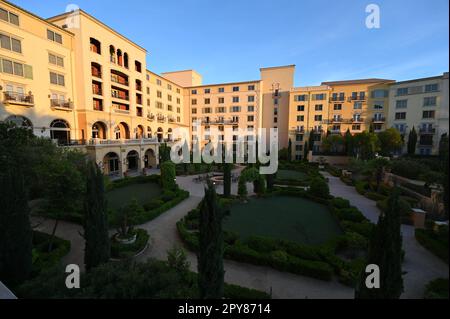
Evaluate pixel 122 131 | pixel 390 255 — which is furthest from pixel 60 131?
pixel 390 255

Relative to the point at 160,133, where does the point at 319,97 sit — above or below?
above

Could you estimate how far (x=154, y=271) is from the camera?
22.9 feet

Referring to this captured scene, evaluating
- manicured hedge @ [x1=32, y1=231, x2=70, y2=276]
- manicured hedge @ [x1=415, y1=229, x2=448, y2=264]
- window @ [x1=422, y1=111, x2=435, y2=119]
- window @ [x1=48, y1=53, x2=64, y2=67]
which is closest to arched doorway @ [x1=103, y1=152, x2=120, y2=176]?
window @ [x1=48, y1=53, x2=64, y2=67]

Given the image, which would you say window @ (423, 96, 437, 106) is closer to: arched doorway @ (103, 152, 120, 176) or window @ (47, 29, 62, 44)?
arched doorway @ (103, 152, 120, 176)

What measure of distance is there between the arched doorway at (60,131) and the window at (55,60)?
7.75m

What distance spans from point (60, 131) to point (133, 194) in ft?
52.1

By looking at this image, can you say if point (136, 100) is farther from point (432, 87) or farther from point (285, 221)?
point (432, 87)

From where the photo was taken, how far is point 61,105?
89.5ft

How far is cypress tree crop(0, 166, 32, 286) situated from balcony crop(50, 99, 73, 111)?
23163mm

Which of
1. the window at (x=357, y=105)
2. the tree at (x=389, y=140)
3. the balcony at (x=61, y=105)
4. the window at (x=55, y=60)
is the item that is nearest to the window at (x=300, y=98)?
the window at (x=357, y=105)

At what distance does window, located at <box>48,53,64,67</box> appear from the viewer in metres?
26.2
